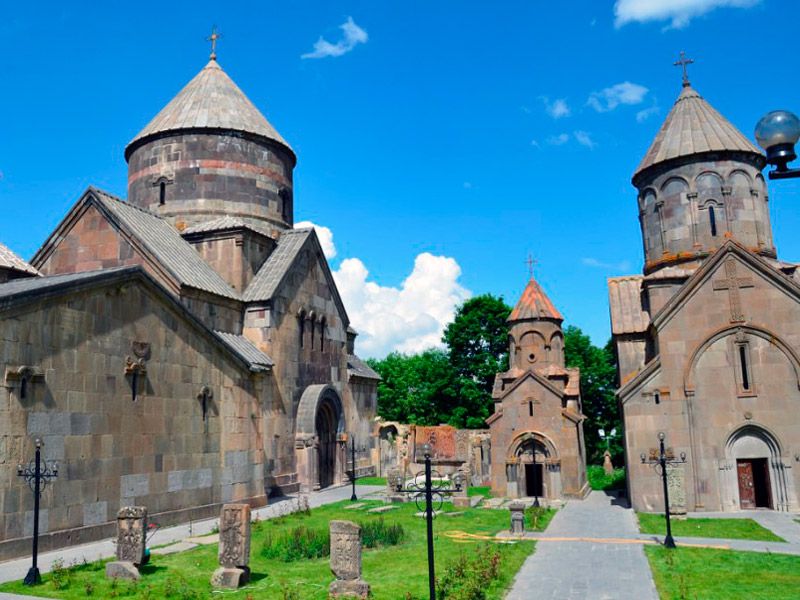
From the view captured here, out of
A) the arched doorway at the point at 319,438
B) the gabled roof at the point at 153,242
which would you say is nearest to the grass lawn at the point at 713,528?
the arched doorway at the point at 319,438

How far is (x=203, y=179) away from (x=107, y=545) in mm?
13839

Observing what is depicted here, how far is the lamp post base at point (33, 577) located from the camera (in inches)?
359

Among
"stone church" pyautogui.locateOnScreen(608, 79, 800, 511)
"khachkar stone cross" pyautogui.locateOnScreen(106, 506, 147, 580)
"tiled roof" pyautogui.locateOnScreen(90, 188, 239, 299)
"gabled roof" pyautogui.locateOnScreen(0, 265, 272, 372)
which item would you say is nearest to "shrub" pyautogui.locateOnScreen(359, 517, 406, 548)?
"khachkar stone cross" pyautogui.locateOnScreen(106, 506, 147, 580)

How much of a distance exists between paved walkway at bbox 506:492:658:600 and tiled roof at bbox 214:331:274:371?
8.94m

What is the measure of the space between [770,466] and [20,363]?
17.5m

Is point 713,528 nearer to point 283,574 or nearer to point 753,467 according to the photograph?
point 753,467

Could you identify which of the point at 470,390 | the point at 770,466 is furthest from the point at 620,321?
the point at 470,390

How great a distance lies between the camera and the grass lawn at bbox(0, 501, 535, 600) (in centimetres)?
886

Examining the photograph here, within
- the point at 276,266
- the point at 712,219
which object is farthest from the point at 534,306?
the point at 276,266

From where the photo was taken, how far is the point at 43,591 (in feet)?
28.9

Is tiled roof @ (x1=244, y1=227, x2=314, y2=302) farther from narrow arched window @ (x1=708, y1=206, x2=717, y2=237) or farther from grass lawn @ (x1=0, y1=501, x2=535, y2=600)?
narrow arched window @ (x1=708, y1=206, x2=717, y2=237)

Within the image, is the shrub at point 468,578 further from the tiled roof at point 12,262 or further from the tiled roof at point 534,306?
the tiled roof at point 534,306

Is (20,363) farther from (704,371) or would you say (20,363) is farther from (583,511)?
(704,371)

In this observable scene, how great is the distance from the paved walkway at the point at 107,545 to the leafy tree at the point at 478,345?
78.6 feet
